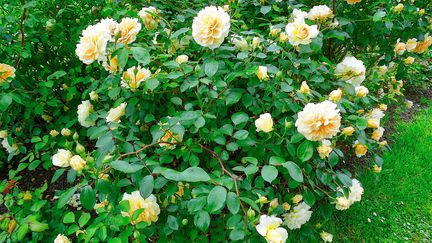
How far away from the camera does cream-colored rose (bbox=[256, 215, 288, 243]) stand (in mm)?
1092

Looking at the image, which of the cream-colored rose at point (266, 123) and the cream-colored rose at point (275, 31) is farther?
the cream-colored rose at point (275, 31)

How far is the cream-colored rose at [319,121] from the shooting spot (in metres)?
1.12

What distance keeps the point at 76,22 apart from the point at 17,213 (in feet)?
3.71

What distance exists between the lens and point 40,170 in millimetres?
2408

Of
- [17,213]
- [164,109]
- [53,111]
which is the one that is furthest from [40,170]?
[164,109]

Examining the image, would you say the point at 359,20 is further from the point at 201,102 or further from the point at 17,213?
the point at 17,213

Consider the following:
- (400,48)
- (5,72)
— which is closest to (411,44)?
(400,48)

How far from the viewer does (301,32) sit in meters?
1.43

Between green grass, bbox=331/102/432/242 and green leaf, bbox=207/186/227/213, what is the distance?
1.37m

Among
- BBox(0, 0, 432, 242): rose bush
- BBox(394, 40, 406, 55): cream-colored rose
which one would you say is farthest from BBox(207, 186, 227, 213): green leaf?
BBox(394, 40, 406, 55): cream-colored rose

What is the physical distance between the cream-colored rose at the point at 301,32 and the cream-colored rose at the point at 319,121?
40 centimetres

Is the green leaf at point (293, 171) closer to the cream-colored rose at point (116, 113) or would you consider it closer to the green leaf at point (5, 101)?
the cream-colored rose at point (116, 113)

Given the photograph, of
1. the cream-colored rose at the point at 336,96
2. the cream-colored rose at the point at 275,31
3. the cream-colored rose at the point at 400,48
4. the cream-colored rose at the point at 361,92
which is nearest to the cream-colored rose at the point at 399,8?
the cream-colored rose at the point at 400,48

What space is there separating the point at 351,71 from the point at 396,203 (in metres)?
1.32
